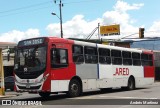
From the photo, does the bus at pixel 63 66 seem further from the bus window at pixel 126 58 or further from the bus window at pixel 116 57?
the bus window at pixel 126 58

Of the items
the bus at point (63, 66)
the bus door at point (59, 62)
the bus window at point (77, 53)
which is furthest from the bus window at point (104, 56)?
the bus door at point (59, 62)

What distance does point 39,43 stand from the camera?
19.0 meters

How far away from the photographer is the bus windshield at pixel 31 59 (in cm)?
1869

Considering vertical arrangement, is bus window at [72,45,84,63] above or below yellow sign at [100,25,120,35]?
below

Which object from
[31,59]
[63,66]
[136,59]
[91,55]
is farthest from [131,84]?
[31,59]

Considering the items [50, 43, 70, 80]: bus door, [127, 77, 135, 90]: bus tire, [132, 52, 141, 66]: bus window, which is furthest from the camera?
[132, 52, 141, 66]: bus window

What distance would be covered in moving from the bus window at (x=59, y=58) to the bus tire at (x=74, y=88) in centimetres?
114

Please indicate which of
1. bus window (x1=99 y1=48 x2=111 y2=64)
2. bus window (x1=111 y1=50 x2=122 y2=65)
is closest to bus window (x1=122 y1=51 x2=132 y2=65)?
bus window (x1=111 y1=50 x2=122 y2=65)

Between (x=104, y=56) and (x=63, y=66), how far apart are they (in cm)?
438

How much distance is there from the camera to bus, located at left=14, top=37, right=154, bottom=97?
18.6 meters

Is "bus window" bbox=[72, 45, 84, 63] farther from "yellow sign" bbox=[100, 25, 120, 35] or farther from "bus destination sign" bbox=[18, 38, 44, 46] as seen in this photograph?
"yellow sign" bbox=[100, 25, 120, 35]

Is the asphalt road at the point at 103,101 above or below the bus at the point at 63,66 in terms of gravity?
below

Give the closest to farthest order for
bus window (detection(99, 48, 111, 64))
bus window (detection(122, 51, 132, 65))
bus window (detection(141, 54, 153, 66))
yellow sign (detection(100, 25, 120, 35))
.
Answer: bus window (detection(99, 48, 111, 64)) < bus window (detection(122, 51, 132, 65)) < bus window (detection(141, 54, 153, 66)) < yellow sign (detection(100, 25, 120, 35))

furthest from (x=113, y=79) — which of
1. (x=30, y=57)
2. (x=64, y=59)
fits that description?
(x=30, y=57)
